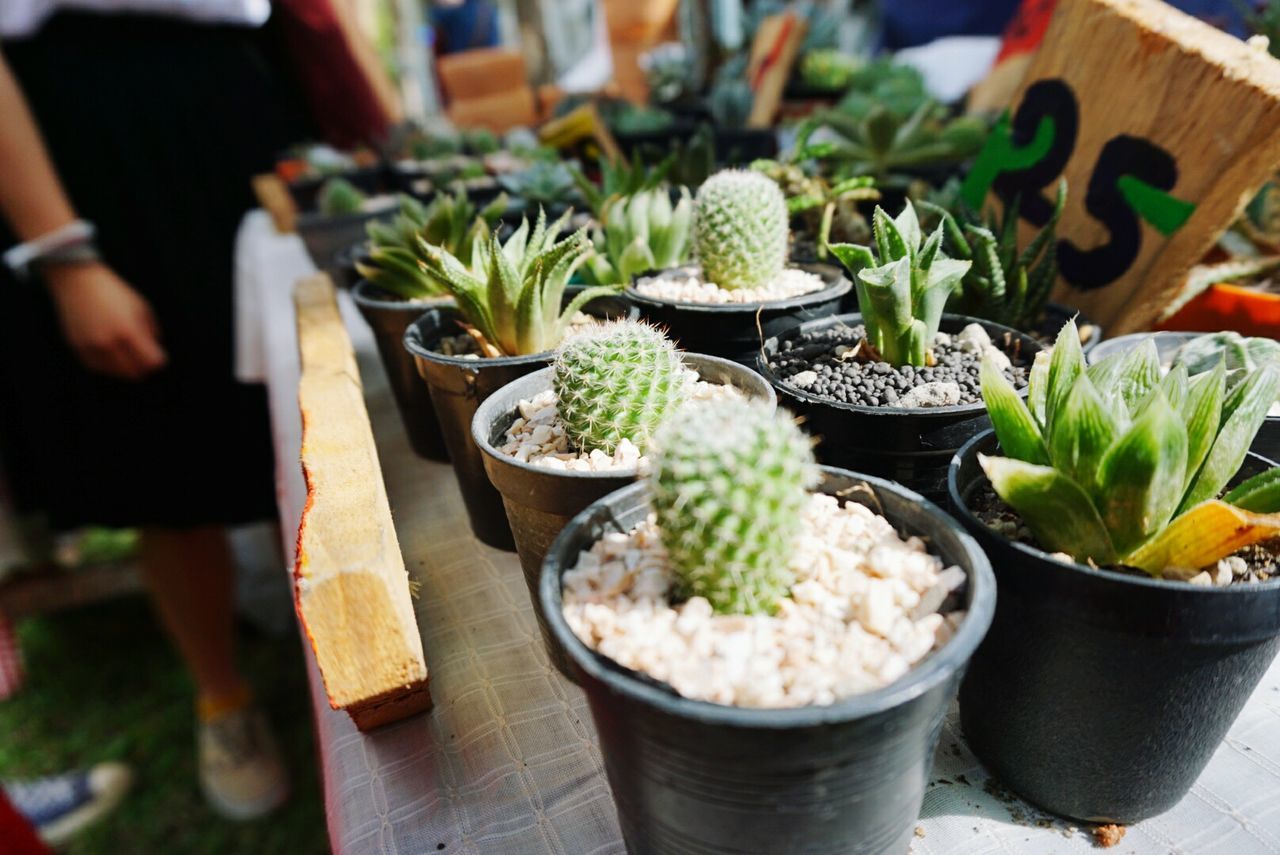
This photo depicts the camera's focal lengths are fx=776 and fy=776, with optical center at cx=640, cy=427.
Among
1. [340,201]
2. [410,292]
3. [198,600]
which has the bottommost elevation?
[198,600]

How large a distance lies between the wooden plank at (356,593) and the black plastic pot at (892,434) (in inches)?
17.6

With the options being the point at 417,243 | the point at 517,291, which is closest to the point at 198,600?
the point at 417,243

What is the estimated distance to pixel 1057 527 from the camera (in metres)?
0.62

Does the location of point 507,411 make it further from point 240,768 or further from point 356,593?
point 240,768

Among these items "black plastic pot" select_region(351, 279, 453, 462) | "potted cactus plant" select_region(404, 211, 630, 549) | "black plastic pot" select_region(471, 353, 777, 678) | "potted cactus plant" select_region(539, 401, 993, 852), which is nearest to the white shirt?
"black plastic pot" select_region(351, 279, 453, 462)

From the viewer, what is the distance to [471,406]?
1022 millimetres

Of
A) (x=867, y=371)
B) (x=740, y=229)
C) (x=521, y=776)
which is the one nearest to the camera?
(x=521, y=776)

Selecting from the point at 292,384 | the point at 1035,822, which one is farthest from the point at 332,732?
the point at 292,384

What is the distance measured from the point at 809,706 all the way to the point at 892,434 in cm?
40

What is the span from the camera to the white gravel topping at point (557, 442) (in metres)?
0.79

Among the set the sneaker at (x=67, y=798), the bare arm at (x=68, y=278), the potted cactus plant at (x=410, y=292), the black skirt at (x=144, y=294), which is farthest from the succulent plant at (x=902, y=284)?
the sneaker at (x=67, y=798)

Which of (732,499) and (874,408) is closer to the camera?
(732,499)

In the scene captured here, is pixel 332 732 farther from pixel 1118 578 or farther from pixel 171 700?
pixel 171 700

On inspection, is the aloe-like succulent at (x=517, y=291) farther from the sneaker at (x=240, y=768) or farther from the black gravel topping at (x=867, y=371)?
the sneaker at (x=240, y=768)
